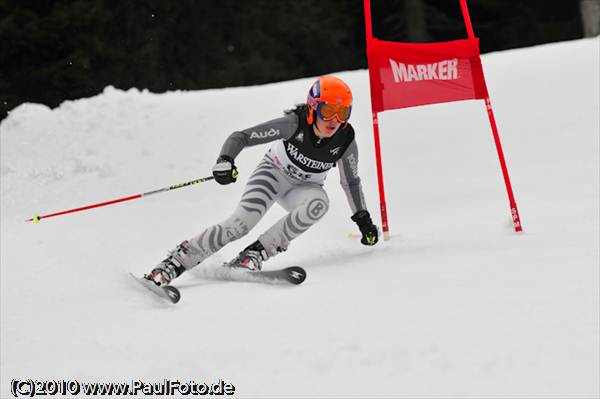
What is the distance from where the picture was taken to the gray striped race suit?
4.88 meters

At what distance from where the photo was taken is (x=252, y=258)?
189 inches

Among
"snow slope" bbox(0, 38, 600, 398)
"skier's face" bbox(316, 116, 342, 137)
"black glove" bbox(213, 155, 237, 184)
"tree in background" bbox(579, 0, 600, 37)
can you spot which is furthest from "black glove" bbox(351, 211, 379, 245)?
"tree in background" bbox(579, 0, 600, 37)

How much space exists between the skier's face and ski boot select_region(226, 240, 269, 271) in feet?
2.75

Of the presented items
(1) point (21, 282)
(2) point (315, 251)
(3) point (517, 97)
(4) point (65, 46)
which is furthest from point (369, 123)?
(4) point (65, 46)

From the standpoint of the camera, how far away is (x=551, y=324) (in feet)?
11.3

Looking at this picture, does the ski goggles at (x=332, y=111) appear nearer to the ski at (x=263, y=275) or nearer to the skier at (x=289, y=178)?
the skier at (x=289, y=178)

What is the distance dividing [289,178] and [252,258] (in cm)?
71

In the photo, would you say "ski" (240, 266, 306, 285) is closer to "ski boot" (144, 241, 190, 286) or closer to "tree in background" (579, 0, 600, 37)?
"ski boot" (144, 241, 190, 286)

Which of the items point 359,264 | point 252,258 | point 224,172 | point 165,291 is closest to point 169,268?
point 165,291

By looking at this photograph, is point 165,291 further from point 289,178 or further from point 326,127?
point 326,127

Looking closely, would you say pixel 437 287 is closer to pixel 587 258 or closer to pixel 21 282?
pixel 587 258

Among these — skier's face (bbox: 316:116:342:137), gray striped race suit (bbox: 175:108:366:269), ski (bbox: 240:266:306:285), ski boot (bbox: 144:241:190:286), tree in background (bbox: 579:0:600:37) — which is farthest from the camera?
tree in background (bbox: 579:0:600:37)

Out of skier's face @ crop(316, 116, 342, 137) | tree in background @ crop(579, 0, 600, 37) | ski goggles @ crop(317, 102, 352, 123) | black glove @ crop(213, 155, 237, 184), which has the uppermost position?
tree in background @ crop(579, 0, 600, 37)

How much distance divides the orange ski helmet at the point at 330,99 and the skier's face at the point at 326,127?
3cm
